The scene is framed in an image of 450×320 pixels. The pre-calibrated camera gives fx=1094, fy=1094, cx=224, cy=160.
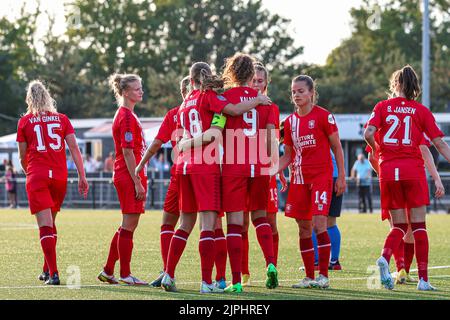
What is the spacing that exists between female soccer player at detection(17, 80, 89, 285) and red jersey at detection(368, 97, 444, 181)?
3.01m

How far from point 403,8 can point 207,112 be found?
69.5 meters

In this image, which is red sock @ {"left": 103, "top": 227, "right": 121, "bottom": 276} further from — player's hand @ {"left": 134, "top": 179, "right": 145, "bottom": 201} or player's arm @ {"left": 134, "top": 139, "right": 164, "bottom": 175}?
player's arm @ {"left": 134, "top": 139, "right": 164, "bottom": 175}

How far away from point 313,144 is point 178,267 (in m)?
3.15

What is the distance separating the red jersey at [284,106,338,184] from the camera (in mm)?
10250

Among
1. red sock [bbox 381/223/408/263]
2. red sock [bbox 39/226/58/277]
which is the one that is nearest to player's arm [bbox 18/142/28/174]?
red sock [bbox 39/226/58/277]

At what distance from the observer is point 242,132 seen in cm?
967

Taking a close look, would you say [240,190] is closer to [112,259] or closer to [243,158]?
[243,158]

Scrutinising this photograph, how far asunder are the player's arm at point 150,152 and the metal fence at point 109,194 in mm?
22458

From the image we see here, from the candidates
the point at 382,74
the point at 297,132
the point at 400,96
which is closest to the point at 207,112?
the point at 297,132

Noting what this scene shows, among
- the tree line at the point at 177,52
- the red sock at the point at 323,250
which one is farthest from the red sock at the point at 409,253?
the tree line at the point at 177,52

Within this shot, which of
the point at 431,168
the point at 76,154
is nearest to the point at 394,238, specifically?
the point at 431,168

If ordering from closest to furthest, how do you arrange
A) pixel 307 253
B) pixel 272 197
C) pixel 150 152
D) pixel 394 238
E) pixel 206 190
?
pixel 206 190, pixel 150 152, pixel 394 238, pixel 307 253, pixel 272 197

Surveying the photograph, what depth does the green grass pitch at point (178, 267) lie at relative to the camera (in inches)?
378

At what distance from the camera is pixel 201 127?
9.54 metres
